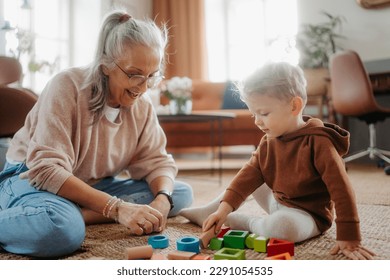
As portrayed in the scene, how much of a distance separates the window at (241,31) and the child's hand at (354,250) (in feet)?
10.5

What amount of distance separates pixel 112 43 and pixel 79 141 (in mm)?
245

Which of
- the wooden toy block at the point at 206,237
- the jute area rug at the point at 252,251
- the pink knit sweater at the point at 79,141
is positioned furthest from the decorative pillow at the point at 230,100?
the wooden toy block at the point at 206,237

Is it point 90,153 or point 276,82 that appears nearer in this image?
point 276,82

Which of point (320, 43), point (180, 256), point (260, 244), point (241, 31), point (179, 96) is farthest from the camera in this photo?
point (241, 31)

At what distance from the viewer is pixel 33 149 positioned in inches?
36.7

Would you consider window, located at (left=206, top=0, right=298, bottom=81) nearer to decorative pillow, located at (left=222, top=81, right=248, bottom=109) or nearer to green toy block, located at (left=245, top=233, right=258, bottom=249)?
decorative pillow, located at (left=222, top=81, right=248, bottom=109)

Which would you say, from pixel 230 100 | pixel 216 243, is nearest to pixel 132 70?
pixel 216 243

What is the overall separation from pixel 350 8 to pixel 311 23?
1.03ft

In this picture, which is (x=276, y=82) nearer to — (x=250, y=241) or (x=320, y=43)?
(x=250, y=241)

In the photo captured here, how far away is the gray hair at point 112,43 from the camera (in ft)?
3.14

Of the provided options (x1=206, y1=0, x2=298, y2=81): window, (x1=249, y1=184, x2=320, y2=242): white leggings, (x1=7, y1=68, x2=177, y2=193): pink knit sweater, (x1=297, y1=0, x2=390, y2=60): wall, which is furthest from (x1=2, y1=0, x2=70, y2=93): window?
(x1=249, y1=184, x2=320, y2=242): white leggings

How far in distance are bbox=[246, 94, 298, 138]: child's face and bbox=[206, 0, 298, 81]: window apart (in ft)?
9.96

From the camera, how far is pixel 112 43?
98 centimetres

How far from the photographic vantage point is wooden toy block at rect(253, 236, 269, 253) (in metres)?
0.84
